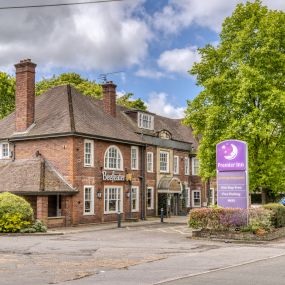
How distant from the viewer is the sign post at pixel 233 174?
83.0 ft

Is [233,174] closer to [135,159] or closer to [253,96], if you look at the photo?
[253,96]

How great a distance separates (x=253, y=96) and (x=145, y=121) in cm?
1543

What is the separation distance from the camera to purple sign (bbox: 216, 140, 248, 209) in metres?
25.3

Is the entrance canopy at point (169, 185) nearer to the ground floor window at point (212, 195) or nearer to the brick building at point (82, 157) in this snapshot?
the brick building at point (82, 157)

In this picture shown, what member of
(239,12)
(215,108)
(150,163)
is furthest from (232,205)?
(150,163)

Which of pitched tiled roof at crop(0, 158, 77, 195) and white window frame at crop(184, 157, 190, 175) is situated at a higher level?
white window frame at crop(184, 157, 190, 175)

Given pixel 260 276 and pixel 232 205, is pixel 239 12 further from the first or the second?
pixel 260 276

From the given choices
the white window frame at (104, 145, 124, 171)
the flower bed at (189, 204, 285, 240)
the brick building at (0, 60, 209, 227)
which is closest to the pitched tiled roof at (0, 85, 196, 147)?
the brick building at (0, 60, 209, 227)

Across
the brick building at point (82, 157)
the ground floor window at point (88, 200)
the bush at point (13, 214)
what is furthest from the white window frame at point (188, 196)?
the bush at point (13, 214)

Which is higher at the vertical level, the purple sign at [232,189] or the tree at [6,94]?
the tree at [6,94]

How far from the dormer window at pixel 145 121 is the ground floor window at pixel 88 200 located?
1015 centimetres

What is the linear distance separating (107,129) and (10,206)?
39.7ft

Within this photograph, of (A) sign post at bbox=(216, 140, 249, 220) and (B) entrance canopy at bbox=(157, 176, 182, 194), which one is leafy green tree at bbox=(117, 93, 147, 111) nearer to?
(B) entrance canopy at bbox=(157, 176, 182, 194)

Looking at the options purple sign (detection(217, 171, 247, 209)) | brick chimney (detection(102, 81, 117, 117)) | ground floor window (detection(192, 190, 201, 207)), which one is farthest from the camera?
ground floor window (detection(192, 190, 201, 207))
